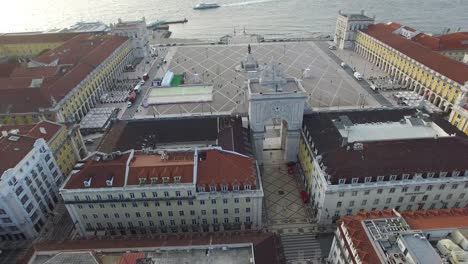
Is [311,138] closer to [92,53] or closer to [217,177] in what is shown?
[217,177]

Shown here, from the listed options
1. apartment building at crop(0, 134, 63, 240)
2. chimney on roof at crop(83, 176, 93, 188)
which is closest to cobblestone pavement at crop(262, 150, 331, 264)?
chimney on roof at crop(83, 176, 93, 188)

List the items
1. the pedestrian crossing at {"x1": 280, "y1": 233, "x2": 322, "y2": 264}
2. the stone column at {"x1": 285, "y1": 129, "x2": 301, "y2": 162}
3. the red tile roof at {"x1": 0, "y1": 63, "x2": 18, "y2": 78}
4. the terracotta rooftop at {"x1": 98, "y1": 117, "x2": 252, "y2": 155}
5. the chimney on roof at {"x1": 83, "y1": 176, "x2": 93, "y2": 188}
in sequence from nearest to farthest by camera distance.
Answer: the chimney on roof at {"x1": 83, "y1": 176, "x2": 93, "y2": 188} → the pedestrian crossing at {"x1": 280, "y1": 233, "x2": 322, "y2": 264} → the terracotta rooftop at {"x1": 98, "y1": 117, "x2": 252, "y2": 155} → the stone column at {"x1": 285, "y1": 129, "x2": 301, "y2": 162} → the red tile roof at {"x1": 0, "y1": 63, "x2": 18, "y2": 78}

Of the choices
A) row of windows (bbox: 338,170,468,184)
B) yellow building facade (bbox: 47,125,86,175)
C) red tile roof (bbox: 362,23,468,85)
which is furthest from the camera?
red tile roof (bbox: 362,23,468,85)

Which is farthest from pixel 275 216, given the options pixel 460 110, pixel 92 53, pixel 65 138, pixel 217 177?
pixel 92 53

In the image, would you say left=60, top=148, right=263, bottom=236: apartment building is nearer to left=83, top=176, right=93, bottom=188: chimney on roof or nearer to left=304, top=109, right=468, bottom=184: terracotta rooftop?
left=83, top=176, right=93, bottom=188: chimney on roof

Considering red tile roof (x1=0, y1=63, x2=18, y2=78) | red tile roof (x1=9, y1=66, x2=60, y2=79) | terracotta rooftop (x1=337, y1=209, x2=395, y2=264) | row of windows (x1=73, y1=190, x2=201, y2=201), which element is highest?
red tile roof (x1=9, y1=66, x2=60, y2=79)

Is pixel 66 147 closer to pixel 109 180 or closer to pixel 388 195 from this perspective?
pixel 109 180

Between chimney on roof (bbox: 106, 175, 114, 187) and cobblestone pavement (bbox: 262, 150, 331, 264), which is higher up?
chimney on roof (bbox: 106, 175, 114, 187)
